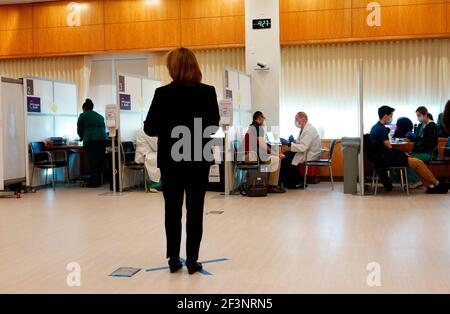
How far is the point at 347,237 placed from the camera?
5.29 metres

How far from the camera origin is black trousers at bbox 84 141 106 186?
9.95 meters

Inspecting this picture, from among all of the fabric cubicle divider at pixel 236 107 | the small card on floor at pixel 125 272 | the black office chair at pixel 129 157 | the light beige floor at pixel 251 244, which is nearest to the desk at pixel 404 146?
the light beige floor at pixel 251 244

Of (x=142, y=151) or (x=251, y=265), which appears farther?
(x=142, y=151)

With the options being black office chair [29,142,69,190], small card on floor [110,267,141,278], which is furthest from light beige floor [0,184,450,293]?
black office chair [29,142,69,190]

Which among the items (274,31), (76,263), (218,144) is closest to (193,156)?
(76,263)

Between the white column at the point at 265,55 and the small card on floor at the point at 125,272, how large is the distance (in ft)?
21.3

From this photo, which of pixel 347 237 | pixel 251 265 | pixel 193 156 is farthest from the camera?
pixel 347 237

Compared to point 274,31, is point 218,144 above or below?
below

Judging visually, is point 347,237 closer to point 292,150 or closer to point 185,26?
point 292,150

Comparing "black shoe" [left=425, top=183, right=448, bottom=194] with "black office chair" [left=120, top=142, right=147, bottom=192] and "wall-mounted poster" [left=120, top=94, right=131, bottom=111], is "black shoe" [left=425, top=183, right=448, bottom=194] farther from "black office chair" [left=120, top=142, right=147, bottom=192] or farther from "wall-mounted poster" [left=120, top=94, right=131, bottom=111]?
"wall-mounted poster" [left=120, top=94, right=131, bottom=111]

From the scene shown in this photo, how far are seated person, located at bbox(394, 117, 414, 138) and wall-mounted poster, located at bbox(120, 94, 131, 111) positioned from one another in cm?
471

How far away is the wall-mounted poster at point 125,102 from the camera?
Answer: 922cm
